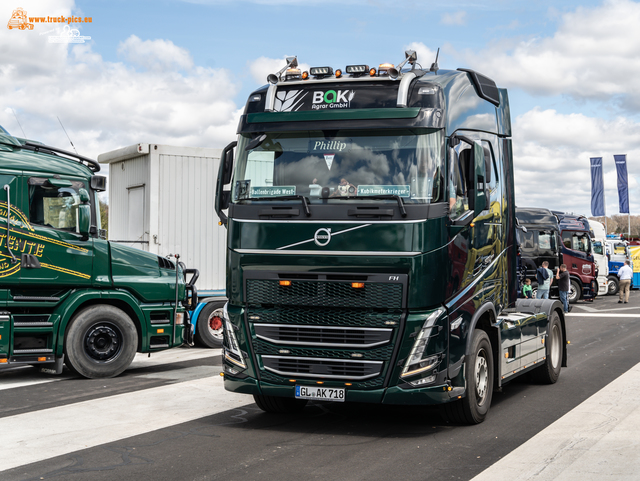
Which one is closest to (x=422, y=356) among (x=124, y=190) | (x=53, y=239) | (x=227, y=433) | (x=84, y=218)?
(x=227, y=433)

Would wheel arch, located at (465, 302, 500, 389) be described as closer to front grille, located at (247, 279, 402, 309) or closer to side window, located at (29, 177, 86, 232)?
front grille, located at (247, 279, 402, 309)

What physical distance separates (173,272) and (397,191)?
20.2ft

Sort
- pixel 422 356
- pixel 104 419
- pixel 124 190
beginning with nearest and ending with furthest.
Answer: pixel 422 356 < pixel 104 419 < pixel 124 190

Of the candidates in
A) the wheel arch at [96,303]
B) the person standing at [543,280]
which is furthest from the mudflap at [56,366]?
the person standing at [543,280]

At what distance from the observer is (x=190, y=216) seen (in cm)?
1559

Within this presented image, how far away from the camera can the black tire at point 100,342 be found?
1108cm

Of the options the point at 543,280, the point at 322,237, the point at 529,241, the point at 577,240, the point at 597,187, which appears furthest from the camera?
the point at 597,187

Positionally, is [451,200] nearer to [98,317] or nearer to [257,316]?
[257,316]

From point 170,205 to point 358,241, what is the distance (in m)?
8.95

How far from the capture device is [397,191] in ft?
23.1

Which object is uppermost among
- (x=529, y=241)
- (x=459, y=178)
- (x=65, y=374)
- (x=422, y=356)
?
(x=529, y=241)

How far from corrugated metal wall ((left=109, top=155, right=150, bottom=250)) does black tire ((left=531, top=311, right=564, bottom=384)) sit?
8078 millimetres

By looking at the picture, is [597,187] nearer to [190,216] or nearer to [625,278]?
[625,278]

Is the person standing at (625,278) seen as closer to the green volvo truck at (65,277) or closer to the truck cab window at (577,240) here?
the truck cab window at (577,240)
